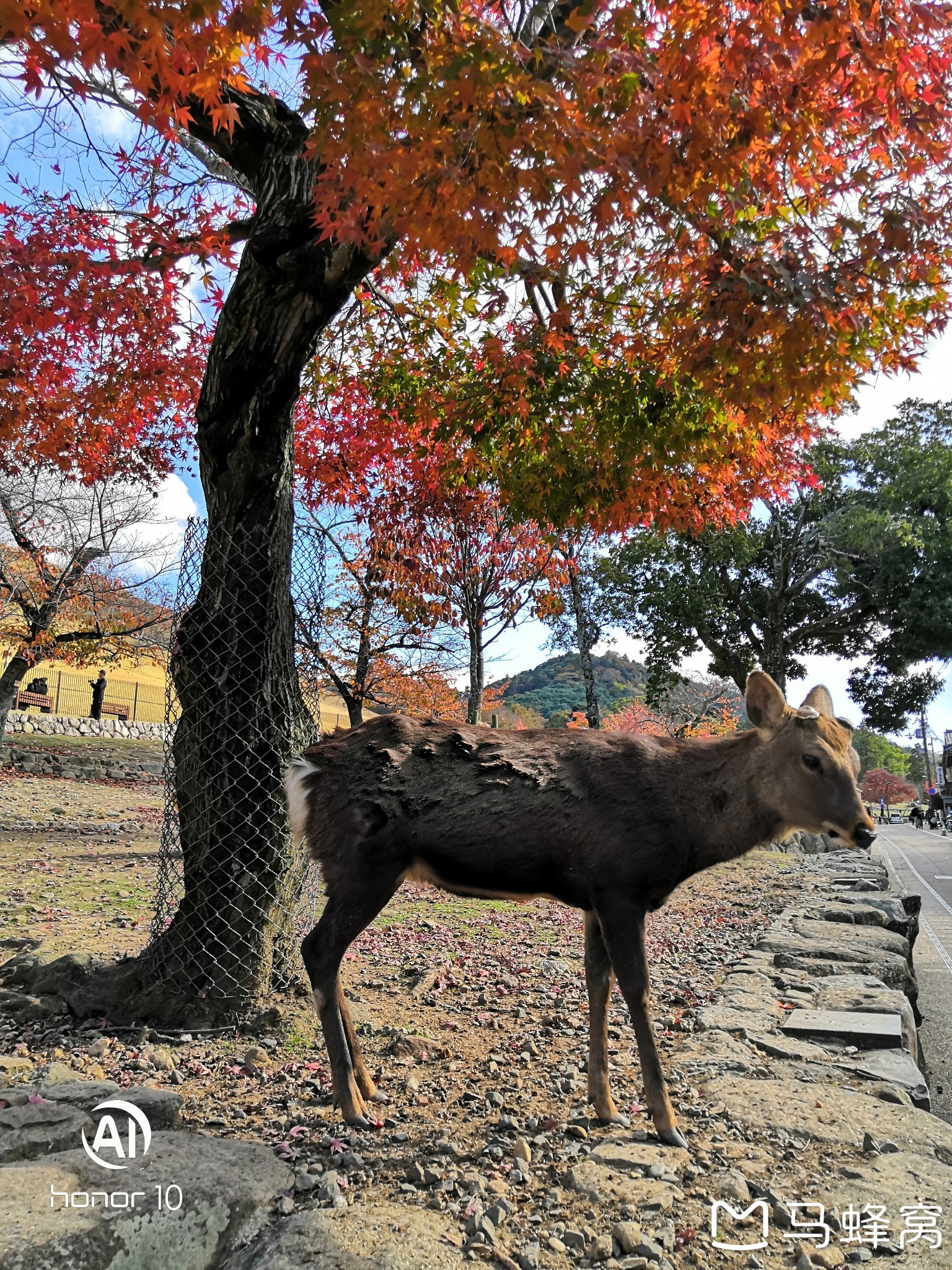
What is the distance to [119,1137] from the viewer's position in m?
2.98

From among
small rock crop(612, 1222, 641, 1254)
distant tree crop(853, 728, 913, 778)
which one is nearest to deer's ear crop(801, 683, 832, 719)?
small rock crop(612, 1222, 641, 1254)

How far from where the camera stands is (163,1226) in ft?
8.15

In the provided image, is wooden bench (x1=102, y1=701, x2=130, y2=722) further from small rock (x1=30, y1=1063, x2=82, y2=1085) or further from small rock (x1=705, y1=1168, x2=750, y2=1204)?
small rock (x1=705, y1=1168, x2=750, y2=1204)

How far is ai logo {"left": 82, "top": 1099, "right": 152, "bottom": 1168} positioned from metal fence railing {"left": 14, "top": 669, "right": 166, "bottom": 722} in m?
27.7

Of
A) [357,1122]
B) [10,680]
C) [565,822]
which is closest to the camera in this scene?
[357,1122]

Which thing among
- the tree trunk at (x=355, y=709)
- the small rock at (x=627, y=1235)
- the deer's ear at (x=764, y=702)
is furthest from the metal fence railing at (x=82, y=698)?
the small rock at (x=627, y=1235)

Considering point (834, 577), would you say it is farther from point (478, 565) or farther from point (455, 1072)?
point (455, 1072)

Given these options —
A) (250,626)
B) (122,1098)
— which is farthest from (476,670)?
(122,1098)

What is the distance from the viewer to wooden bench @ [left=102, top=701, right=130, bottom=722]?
34969 millimetres

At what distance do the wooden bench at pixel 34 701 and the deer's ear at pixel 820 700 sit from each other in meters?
31.2

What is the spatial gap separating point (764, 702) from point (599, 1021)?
1764mm

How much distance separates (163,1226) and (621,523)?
751cm

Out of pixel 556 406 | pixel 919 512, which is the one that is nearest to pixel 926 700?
pixel 919 512

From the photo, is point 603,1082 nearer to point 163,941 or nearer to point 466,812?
point 466,812
